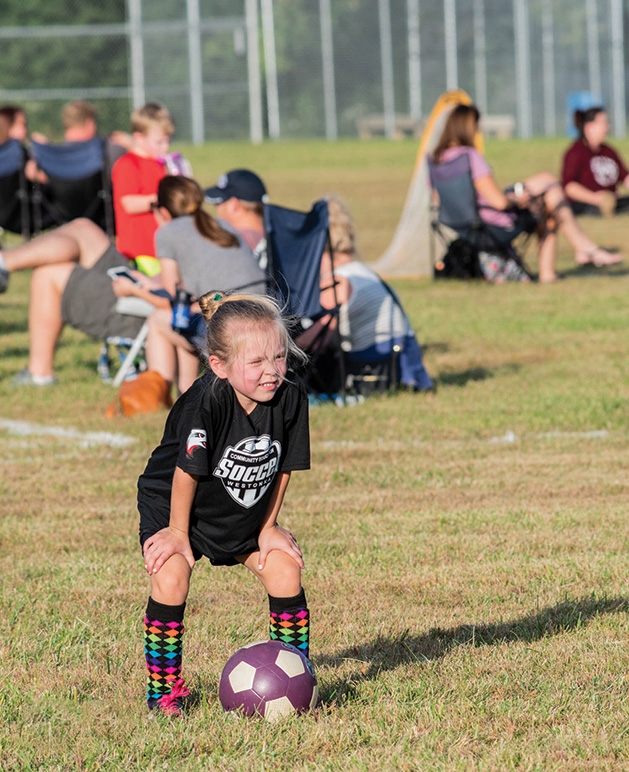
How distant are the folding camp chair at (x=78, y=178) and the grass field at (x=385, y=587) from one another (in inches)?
213

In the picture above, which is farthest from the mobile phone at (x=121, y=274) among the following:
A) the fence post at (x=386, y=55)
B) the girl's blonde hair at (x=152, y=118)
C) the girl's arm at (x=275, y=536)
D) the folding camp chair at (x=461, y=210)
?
the fence post at (x=386, y=55)

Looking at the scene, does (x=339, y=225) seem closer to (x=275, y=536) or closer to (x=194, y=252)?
(x=194, y=252)

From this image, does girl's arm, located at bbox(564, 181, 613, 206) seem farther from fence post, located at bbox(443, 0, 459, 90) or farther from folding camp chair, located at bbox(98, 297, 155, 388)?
fence post, located at bbox(443, 0, 459, 90)

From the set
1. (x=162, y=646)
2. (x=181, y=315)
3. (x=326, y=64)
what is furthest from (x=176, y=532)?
(x=326, y=64)

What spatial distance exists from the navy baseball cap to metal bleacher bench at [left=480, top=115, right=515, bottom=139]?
93.1ft

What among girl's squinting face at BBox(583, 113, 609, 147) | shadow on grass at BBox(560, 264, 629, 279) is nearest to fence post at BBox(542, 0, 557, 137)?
girl's squinting face at BBox(583, 113, 609, 147)

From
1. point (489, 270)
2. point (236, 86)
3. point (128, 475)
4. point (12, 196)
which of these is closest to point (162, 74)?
point (236, 86)

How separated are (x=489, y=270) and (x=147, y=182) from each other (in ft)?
16.5

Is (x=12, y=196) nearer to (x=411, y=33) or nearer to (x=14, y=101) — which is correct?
(x=14, y=101)

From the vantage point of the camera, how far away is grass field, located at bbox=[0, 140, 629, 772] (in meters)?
3.38

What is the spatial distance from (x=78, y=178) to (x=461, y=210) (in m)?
4.32

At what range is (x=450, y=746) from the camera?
331cm

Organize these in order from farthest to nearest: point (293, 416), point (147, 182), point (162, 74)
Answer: point (162, 74)
point (147, 182)
point (293, 416)

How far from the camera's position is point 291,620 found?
143 inches
